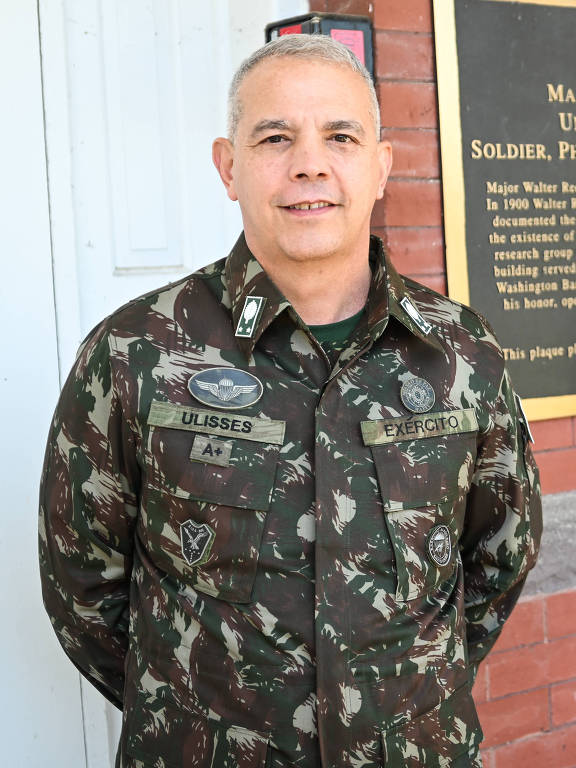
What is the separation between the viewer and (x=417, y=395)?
1.77 meters

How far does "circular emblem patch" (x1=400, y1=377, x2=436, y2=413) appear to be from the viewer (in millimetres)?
1758

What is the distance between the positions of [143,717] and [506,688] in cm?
146

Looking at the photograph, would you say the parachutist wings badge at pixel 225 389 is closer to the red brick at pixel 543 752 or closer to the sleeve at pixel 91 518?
the sleeve at pixel 91 518

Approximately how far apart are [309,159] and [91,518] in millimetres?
785

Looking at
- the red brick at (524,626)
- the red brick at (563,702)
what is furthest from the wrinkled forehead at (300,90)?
the red brick at (563,702)

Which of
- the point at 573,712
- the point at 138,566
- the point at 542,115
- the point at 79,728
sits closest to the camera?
the point at 138,566

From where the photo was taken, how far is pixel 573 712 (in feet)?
9.59

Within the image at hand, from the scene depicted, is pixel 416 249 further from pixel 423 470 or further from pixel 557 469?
pixel 423 470

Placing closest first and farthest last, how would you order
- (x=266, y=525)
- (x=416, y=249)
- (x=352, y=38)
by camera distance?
1. (x=266, y=525)
2. (x=352, y=38)
3. (x=416, y=249)

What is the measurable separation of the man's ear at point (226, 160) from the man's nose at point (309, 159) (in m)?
0.18

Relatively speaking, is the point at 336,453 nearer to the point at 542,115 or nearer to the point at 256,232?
the point at 256,232

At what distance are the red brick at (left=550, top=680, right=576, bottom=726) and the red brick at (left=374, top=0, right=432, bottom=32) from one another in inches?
78.2

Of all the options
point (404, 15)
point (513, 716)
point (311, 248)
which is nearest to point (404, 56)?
point (404, 15)

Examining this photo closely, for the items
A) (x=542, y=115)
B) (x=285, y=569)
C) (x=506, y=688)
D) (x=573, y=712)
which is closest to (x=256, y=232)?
(x=285, y=569)
